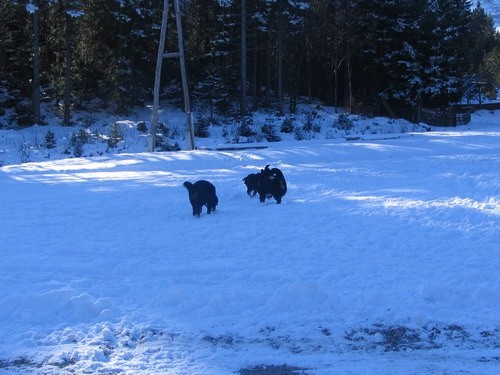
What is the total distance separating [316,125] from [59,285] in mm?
27610

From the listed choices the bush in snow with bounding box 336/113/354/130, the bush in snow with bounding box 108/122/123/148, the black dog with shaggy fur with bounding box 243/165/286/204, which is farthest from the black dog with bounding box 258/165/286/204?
the bush in snow with bounding box 336/113/354/130

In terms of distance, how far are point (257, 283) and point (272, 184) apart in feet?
16.2

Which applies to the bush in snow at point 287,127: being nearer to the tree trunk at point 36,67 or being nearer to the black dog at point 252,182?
the tree trunk at point 36,67

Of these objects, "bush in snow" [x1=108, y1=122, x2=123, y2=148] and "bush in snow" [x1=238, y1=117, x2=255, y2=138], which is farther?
"bush in snow" [x1=238, y1=117, x2=255, y2=138]

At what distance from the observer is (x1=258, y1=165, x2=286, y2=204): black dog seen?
11.1 m

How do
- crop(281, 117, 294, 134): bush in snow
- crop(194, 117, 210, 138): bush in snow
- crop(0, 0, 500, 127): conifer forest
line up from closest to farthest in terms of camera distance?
crop(194, 117, 210, 138): bush in snow
crop(281, 117, 294, 134): bush in snow
crop(0, 0, 500, 127): conifer forest

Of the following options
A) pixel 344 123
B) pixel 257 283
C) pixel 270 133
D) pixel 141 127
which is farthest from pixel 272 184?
pixel 344 123

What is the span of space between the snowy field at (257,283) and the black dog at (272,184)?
23 cm

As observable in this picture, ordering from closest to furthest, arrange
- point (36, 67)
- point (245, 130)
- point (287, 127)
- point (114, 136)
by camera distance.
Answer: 1. point (114, 136)
2. point (245, 130)
3. point (287, 127)
4. point (36, 67)

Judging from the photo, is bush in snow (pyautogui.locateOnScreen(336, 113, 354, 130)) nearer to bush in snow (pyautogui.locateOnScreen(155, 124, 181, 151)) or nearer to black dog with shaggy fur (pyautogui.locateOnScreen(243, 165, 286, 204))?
bush in snow (pyautogui.locateOnScreen(155, 124, 181, 151))

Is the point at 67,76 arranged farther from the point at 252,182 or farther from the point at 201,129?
the point at 252,182

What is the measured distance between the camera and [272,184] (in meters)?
11.2

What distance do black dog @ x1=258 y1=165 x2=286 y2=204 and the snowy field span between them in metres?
0.23

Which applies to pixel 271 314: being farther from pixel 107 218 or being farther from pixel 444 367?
pixel 107 218
